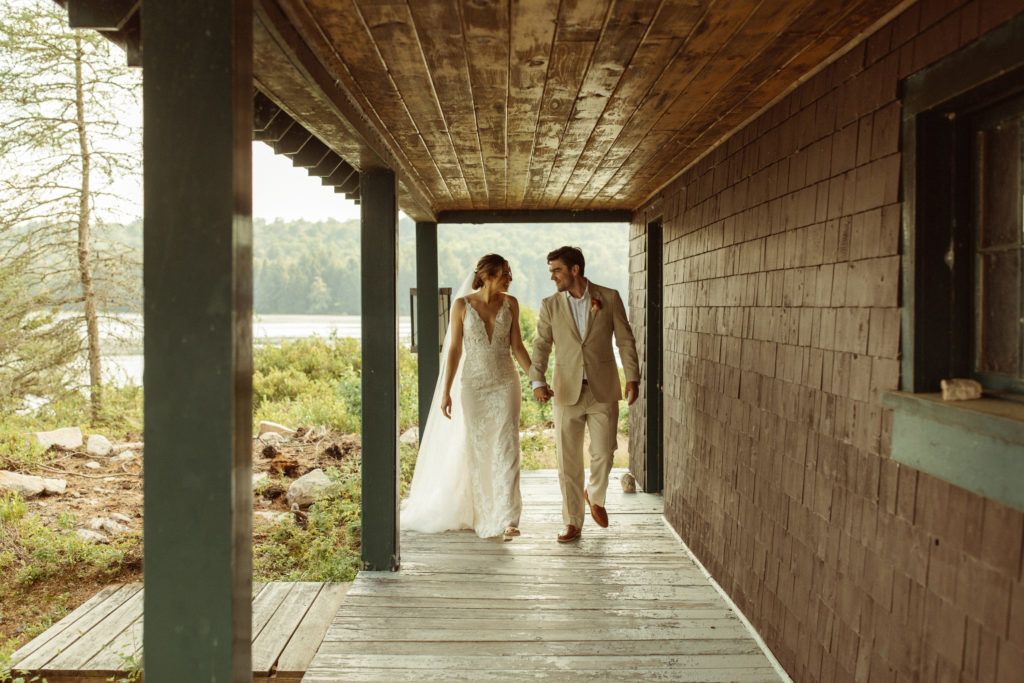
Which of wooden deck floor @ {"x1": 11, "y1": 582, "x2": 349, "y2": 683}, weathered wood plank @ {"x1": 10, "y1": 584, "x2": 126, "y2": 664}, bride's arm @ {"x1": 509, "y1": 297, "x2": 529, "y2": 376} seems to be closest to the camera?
wooden deck floor @ {"x1": 11, "y1": 582, "x2": 349, "y2": 683}

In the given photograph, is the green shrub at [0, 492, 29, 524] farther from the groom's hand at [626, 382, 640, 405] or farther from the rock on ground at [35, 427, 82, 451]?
the groom's hand at [626, 382, 640, 405]

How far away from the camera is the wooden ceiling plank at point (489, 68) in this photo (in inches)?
92.1

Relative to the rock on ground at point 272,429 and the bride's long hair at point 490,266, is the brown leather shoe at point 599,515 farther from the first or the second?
the rock on ground at point 272,429

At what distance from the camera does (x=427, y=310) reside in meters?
7.53

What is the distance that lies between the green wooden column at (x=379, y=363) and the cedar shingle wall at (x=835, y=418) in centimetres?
203

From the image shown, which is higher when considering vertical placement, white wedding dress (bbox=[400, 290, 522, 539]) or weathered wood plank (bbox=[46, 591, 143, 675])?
white wedding dress (bbox=[400, 290, 522, 539])

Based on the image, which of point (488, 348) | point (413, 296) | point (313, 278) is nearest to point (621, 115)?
point (488, 348)

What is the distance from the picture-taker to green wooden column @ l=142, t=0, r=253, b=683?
1771mm

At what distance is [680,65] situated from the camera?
9.33 feet

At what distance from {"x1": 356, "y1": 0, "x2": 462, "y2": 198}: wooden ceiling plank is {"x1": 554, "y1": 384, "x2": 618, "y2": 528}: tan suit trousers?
2.05 metres

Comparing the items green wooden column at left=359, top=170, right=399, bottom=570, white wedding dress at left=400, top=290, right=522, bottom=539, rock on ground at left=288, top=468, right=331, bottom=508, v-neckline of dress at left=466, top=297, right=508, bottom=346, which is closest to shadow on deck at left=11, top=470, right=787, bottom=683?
white wedding dress at left=400, top=290, right=522, bottom=539

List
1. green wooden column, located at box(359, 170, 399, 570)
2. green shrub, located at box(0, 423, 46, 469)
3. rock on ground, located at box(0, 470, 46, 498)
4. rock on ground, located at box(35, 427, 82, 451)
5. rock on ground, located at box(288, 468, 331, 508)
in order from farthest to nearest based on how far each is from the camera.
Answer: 1. rock on ground, located at box(35, 427, 82, 451)
2. green shrub, located at box(0, 423, 46, 469)
3. rock on ground, located at box(0, 470, 46, 498)
4. rock on ground, located at box(288, 468, 331, 508)
5. green wooden column, located at box(359, 170, 399, 570)

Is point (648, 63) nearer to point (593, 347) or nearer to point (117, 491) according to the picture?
point (593, 347)

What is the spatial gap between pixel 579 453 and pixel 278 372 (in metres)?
12.3
